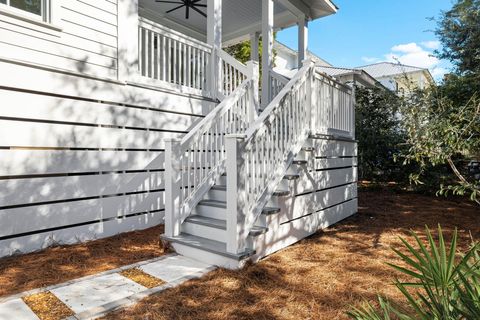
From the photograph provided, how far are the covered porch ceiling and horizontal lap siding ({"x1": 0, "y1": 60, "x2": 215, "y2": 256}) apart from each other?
159 inches

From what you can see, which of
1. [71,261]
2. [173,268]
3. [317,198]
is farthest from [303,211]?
[71,261]

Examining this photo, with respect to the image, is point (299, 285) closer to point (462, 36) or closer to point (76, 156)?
point (76, 156)

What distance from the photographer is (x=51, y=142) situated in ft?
12.0

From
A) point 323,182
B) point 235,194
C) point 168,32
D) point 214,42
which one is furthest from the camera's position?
point 214,42

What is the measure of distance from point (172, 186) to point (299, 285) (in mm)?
1704

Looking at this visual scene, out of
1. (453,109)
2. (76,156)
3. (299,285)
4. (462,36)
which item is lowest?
(299,285)

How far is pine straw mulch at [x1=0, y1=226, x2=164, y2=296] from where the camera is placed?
2.75 metres

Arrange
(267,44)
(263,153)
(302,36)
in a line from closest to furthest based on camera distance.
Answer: (263,153), (267,44), (302,36)

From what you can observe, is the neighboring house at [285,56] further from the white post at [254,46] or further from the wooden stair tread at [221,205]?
the wooden stair tread at [221,205]

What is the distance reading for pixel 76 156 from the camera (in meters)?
3.89

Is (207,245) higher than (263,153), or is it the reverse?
(263,153)

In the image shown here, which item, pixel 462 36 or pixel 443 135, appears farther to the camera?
pixel 462 36

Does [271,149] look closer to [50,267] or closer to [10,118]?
[50,267]

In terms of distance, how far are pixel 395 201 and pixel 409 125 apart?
344cm
